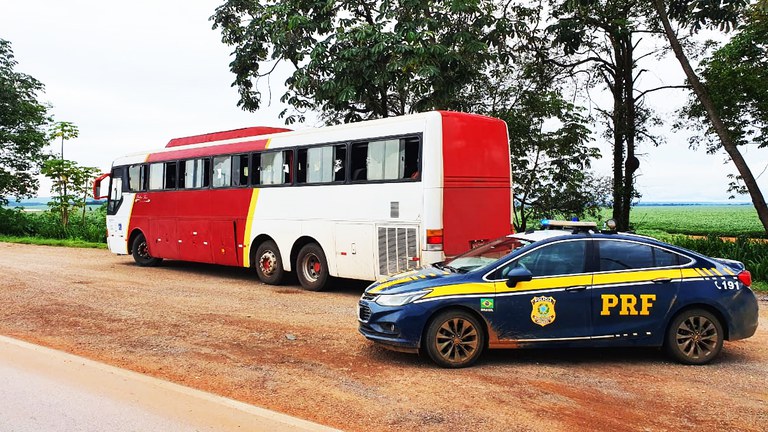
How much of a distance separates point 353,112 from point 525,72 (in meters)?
5.34

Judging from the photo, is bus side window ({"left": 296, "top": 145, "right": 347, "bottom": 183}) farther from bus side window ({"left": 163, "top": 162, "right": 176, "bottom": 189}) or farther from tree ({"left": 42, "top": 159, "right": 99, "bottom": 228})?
tree ({"left": 42, "top": 159, "right": 99, "bottom": 228})

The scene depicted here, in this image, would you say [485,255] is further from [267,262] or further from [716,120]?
[716,120]

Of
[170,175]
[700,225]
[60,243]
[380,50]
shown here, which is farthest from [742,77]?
[700,225]

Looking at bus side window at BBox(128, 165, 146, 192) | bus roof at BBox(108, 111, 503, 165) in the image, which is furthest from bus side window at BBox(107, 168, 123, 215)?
bus side window at BBox(128, 165, 146, 192)

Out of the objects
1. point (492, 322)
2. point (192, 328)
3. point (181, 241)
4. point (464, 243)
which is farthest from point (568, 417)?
point (181, 241)

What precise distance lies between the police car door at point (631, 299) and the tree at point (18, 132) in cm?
3384

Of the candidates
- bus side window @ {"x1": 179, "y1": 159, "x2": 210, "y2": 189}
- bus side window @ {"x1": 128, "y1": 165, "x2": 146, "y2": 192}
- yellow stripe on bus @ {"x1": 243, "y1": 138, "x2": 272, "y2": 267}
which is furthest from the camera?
bus side window @ {"x1": 128, "y1": 165, "x2": 146, "y2": 192}

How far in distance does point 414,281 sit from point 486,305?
0.81m

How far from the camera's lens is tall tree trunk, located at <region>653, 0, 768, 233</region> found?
1645 centimetres

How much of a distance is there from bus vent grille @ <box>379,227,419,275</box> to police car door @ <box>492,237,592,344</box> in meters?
4.30

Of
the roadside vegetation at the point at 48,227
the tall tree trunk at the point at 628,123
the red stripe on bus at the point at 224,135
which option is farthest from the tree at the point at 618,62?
the roadside vegetation at the point at 48,227

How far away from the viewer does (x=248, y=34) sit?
21.0 meters

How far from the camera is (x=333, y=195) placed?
42.6ft

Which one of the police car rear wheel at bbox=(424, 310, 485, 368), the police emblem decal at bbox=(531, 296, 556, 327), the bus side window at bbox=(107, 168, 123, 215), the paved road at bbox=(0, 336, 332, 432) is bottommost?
the paved road at bbox=(0, 336, 332, 432)
